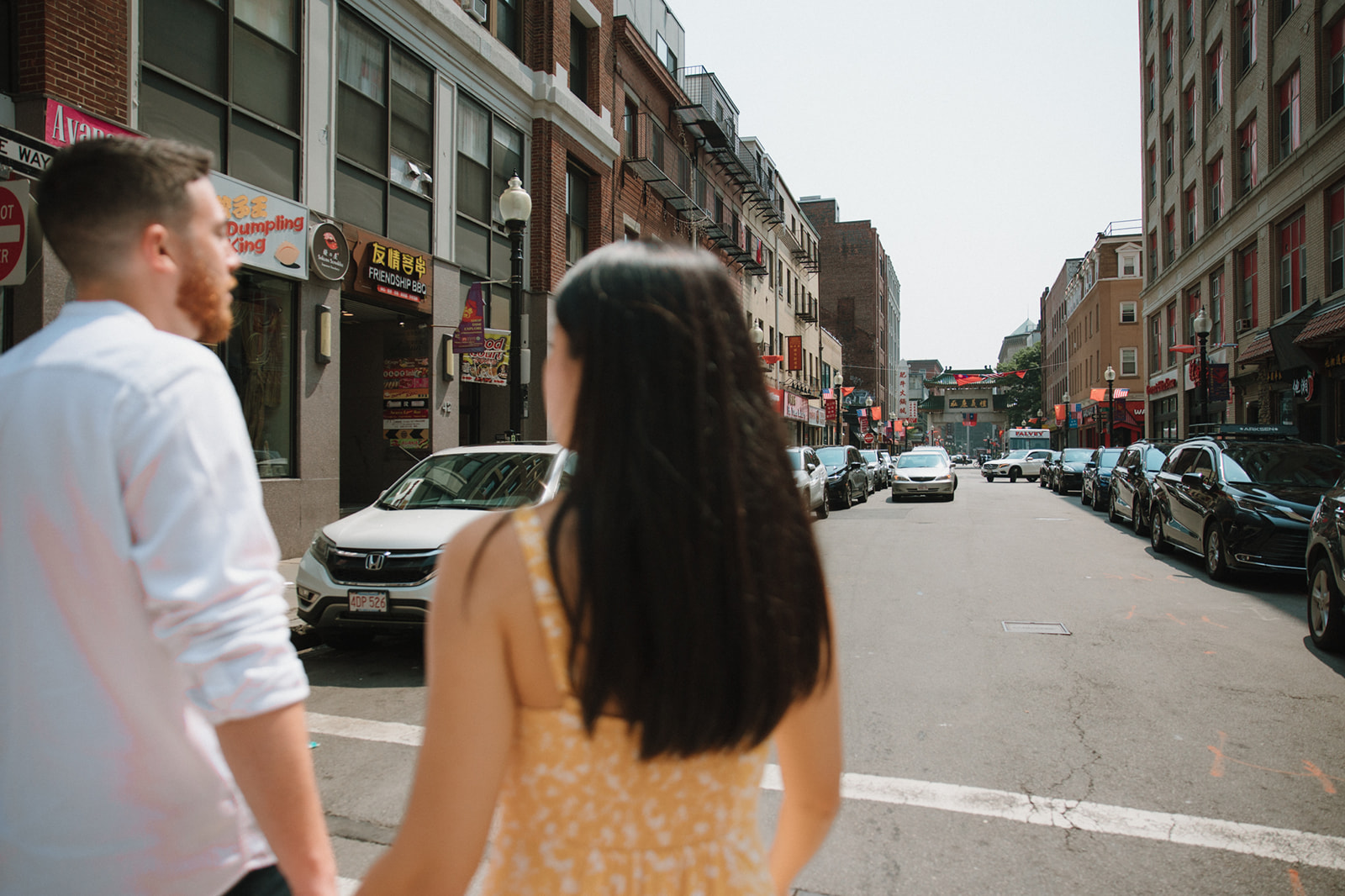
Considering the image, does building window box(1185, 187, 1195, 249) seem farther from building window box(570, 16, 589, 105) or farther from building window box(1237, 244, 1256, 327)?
building window box(570, 16, 589, 105)

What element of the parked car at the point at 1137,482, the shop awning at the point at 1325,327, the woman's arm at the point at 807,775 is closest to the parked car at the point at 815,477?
the parked car at the point at 1137,482

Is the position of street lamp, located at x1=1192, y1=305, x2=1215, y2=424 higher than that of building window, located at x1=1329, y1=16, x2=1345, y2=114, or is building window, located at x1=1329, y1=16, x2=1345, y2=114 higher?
building window, located at x1=1329, y1=16, x2=1345, y2=114

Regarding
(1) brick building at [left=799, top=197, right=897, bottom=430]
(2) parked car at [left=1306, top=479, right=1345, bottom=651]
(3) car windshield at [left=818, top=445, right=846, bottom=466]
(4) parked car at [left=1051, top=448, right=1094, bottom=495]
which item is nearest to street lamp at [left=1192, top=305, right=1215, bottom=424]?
(4) parked car at [left=1051, top=448, right=1094, bottom=495]

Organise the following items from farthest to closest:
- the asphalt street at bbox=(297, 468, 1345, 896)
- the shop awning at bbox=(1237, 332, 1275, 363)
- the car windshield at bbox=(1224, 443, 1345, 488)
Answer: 1. the shop awning at bbox=(1237, 332, 1275, 363)
2. the car windshield at bbox=(1224, 443, 1345, 488)
3. the asphalt street at bbox=(297, 468, 1345, 896)

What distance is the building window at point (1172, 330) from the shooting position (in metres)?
33.0

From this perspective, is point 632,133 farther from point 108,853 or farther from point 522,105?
point 108,853

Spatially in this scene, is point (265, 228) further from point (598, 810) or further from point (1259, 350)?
point (1259, 350)

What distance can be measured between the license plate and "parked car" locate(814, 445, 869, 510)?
16536 millimetres

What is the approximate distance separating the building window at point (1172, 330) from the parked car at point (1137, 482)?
59.9ft

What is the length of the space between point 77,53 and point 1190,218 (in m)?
34.2

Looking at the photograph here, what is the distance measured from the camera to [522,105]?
696 inches

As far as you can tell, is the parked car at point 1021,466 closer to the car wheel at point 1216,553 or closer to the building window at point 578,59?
the building window at point 578,59

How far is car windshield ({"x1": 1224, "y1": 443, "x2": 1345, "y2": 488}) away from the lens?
33.3 ft

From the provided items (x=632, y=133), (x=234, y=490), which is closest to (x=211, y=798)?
(x=234, y=490)
